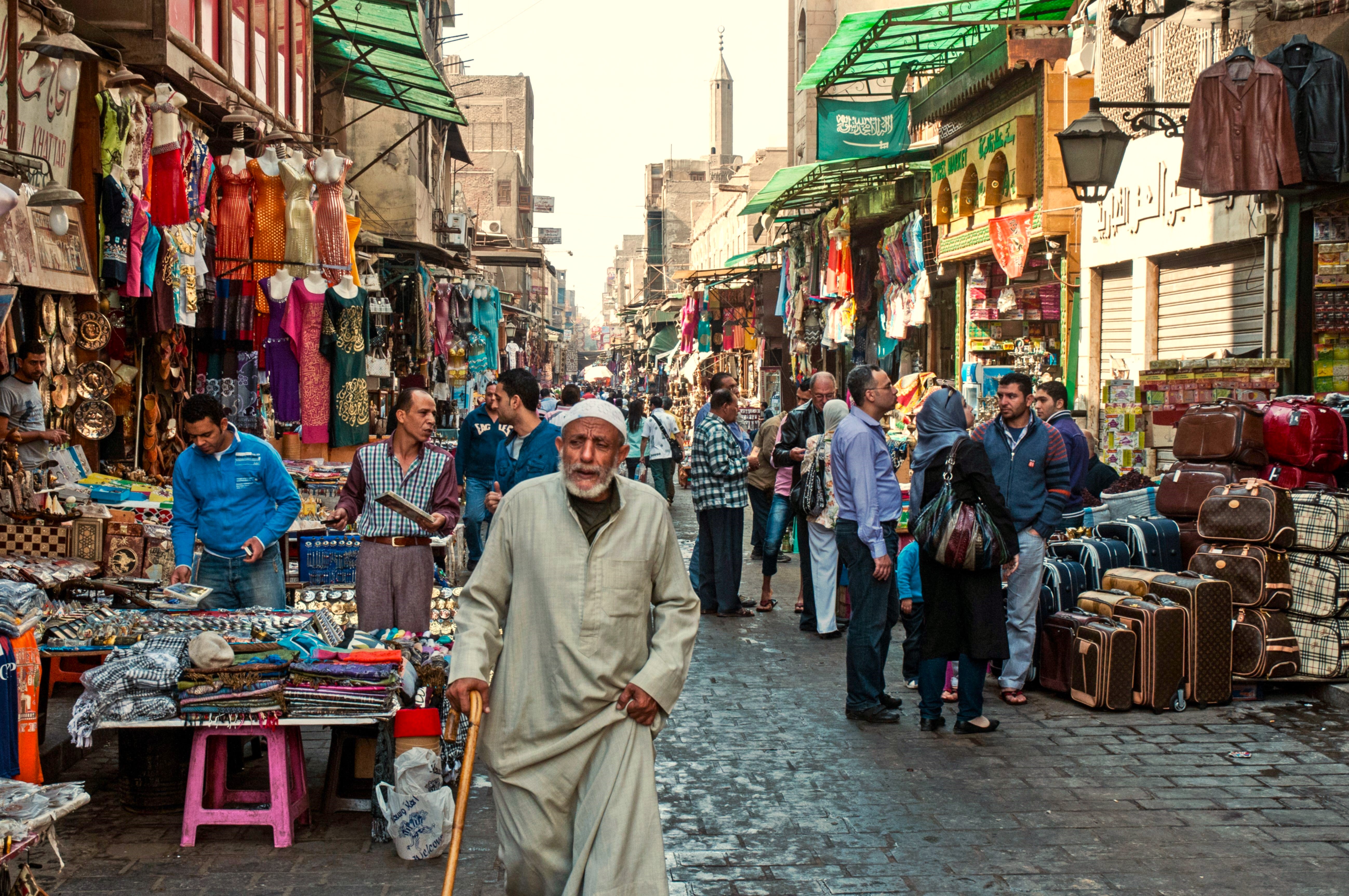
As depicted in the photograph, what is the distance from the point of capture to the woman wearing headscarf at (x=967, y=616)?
667cm

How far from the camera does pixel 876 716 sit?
7.09 metres

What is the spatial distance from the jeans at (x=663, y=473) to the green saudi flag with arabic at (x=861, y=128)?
6.13 m

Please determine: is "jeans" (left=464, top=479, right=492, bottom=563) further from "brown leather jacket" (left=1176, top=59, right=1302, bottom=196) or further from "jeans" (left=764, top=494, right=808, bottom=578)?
"brown leather jacket" (left=1176, top=59, right=1302, bottom=196)

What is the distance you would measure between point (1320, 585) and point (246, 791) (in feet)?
20.3

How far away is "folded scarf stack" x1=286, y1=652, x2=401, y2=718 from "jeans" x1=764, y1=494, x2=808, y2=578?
5.93 meters

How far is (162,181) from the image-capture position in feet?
31.0

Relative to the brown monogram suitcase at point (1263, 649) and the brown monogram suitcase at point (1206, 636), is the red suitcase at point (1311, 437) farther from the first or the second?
the brown monogram suitcase at point (1206, 636)

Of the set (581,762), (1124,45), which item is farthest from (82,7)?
(1124,45)

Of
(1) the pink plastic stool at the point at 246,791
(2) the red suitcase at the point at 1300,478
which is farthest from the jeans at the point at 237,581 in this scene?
(2) the red suitcase at the point at 1300,478

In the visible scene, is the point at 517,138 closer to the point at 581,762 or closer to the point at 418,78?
the point at 418,78

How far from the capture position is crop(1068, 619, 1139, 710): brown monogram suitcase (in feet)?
23.9

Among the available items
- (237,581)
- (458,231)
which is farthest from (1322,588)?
(458,231)

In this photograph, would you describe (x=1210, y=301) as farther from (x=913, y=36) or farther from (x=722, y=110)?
(x=722, y=110)

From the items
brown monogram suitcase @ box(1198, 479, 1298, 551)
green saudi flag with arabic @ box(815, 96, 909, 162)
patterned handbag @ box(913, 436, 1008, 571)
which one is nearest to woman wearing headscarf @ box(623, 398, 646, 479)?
green saudi flag with arabic @ box(815, 96, 909, 162)
